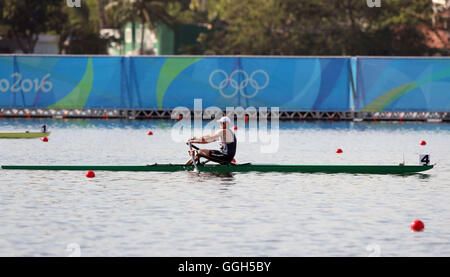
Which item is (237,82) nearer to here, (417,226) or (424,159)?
(424,159)

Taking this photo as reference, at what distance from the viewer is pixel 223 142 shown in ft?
79.2

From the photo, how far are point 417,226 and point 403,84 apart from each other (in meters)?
30.9

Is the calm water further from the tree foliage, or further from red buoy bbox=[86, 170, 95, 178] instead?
the tree foliage

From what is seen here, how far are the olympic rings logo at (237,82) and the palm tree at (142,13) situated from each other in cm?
5608

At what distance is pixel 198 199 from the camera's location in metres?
20.0

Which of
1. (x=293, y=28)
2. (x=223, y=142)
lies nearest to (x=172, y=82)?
(x=223, y=142)

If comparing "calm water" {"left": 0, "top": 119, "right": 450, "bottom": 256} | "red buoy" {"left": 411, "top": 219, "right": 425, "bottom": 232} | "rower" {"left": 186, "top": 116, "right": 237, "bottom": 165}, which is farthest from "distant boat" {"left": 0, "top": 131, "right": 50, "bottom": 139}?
"red buoy" {"left": 411, "top": 219, "right": 425, "bottom": 232}

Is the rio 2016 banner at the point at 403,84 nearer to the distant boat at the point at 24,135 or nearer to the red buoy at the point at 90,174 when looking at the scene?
the distant boat at the point at 24,135

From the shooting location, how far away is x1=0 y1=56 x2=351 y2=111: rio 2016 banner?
47094 millimetres

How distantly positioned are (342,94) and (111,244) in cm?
3347

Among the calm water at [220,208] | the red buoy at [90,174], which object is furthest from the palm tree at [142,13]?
the red buoy at [90,174]

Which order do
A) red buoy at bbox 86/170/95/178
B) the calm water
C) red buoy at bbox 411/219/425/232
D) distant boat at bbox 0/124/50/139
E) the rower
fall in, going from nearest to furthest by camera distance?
the calm water, red buoy at bbox 411/219/425/232, the rower, red buoy at bbox 86/170/95/178, distant boat at bbox 0/124/50/139
